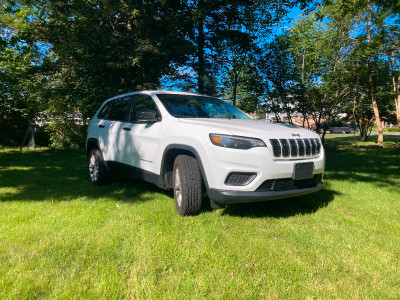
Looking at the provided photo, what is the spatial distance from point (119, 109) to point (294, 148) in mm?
3152

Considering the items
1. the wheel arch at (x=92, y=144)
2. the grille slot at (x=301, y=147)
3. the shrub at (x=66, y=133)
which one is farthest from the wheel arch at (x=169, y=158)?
the shrub at (x=66, y=133)

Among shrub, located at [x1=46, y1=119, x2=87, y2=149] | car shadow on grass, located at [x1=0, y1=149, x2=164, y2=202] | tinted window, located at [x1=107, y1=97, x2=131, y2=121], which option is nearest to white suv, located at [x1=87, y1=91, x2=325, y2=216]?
tinted window, located at [x1=107, y1=97, x2=131, y2=121]


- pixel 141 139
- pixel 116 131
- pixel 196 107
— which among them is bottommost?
pixel 141 139

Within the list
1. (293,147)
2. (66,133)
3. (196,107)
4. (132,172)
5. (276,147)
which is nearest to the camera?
(276,147)

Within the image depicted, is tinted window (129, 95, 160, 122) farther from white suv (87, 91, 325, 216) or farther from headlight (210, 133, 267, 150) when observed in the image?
headlight (210, 133, 267, 150)

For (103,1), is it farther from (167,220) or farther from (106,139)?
(167,220)

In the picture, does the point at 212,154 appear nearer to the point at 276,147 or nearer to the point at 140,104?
the point at 276,147

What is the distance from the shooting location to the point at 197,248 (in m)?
2.54

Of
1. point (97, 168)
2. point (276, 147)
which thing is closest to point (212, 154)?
point (276, 147)

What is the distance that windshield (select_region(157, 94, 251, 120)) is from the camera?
151 inches

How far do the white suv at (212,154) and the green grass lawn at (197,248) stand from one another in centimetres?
41

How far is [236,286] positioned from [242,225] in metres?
1.16

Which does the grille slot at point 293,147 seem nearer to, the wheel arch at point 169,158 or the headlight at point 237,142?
the headlight at point 237,142

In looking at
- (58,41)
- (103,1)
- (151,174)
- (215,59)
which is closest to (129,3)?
(103,1)
